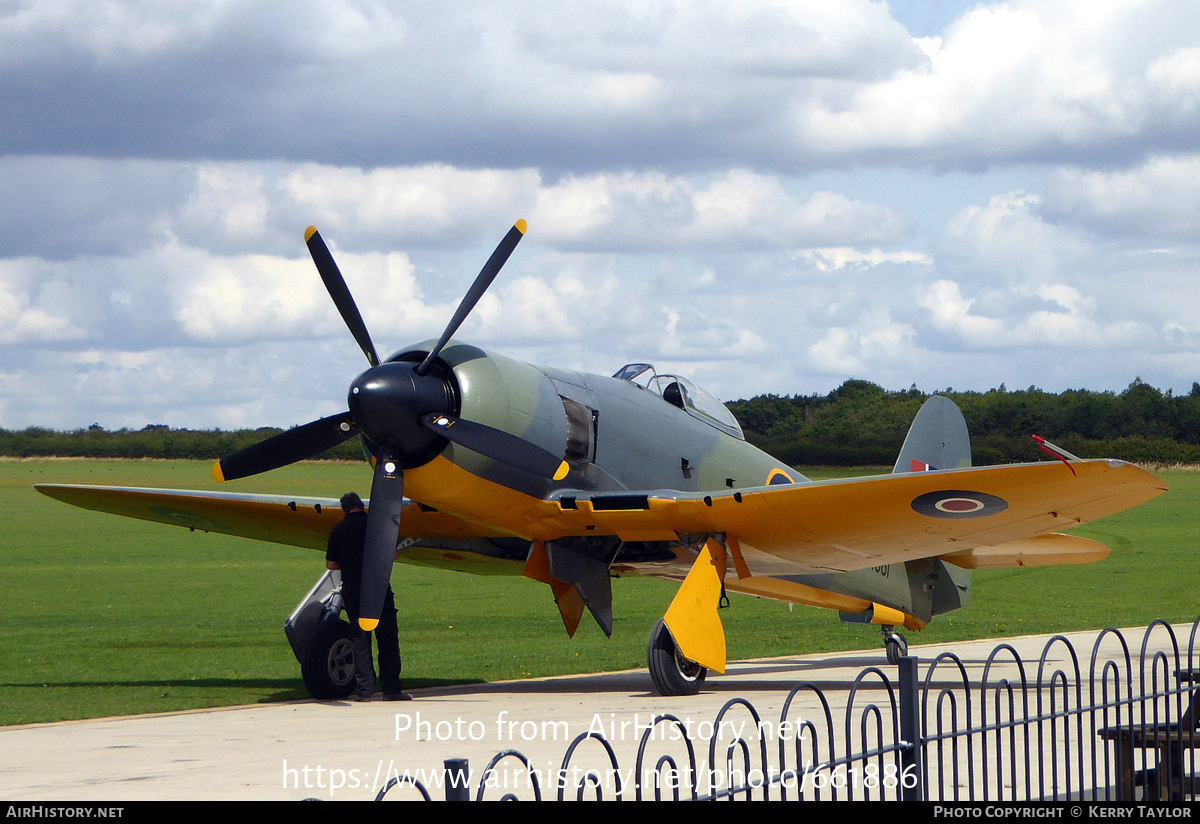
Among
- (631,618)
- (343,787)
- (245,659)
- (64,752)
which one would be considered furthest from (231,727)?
(631,618)

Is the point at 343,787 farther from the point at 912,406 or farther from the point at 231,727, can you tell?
the point at 912,406

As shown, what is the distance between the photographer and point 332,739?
915 centimetres

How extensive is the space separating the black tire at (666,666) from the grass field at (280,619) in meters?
2.63

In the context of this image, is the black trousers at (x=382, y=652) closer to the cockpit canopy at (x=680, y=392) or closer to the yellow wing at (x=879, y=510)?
the yellow wing at (x=879, y=510)

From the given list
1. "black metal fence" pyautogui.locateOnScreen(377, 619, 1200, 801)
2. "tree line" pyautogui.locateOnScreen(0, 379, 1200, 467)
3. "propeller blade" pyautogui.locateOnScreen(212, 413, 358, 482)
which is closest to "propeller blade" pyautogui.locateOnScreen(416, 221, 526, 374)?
"propeller blade" pyautogui.locateOnScreen(212, 413, 358, 482)

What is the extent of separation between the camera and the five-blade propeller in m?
10.3

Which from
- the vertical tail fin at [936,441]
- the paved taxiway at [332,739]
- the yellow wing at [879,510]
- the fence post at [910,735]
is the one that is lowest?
the paved taxiway at [332,739]

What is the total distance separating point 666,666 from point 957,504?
10.3 ft

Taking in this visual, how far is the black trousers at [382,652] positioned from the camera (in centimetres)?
1148

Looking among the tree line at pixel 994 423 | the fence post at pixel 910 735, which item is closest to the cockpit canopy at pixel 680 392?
the fence post at pixel 910 735

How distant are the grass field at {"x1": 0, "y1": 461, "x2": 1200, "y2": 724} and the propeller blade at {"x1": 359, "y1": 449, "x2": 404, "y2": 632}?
2014 millimetres

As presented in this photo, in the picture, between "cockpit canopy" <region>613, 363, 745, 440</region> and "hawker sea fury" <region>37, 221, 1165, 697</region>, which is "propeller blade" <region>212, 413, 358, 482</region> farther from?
"cockpit canopy" <region>613, 363, 745, 440</region>

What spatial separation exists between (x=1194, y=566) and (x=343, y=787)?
3091 centimetres

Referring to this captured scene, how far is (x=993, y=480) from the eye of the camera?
10.2m
